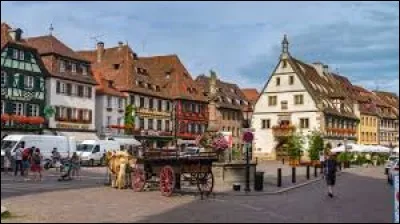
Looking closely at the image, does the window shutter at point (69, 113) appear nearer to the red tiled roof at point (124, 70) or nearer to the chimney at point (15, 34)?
the chimney at point (15, 34)

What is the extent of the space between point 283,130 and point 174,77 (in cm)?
1547

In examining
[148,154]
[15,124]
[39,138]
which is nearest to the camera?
[148,154]

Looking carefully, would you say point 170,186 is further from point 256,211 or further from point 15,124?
point 15,124

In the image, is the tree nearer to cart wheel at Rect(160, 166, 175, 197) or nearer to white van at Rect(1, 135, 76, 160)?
white van at Rect(1, 135, 76, 160)

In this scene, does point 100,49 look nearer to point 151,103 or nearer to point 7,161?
point 151,103

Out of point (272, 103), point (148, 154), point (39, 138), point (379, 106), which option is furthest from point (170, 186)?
point (379, 106)

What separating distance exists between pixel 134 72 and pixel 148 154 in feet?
171

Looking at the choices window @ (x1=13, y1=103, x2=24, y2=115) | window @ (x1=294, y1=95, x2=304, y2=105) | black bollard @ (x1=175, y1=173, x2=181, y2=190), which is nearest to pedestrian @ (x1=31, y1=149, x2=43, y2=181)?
black bollard @ (x1=175, y1=173, x2=181, y2=190)

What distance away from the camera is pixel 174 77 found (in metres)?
84.8

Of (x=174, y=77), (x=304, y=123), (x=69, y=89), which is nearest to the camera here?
(x=69, y=89)

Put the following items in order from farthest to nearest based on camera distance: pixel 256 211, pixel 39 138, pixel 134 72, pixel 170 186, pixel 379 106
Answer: pixel 379 106, pixel 134 72, pixel 39 138, pixel 170 186, pixel 256 211

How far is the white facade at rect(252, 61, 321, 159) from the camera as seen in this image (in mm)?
79312

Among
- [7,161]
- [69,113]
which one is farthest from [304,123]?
[7,161]

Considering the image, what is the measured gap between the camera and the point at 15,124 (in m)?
57.0
